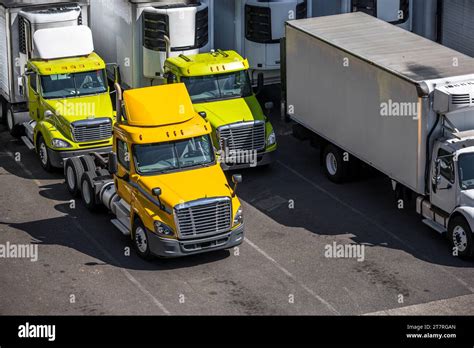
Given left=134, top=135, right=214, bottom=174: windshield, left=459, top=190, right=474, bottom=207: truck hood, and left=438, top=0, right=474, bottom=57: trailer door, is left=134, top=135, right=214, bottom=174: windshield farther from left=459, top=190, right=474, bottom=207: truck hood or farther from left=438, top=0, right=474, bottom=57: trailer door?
left=438, top=0, right=474, bottom=57: trailer door

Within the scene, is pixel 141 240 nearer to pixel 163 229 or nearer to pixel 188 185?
pixel 163 229

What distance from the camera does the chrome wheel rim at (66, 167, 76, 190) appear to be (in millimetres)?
30078

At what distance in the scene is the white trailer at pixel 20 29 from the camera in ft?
109

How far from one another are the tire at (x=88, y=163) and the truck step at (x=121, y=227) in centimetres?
209

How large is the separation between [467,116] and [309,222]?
4.48 m

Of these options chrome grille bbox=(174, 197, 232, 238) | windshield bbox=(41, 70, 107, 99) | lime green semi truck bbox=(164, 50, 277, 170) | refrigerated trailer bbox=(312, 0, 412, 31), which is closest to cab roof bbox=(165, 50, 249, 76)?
lime green semi truck bbox=(164, 50, 277, 170)

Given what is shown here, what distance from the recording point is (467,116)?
1070 inches

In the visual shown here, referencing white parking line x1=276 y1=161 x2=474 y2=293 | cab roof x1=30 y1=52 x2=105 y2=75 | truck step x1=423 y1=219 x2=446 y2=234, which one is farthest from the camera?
cab roof x1=30 y1=52 x2=105 y2=75

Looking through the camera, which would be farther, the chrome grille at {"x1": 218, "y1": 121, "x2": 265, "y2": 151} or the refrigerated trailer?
the refrigerated trailer

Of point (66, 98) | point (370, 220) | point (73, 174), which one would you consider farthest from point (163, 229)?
point (66, 98)

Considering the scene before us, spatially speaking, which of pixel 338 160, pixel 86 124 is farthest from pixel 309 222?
pixel 86 124

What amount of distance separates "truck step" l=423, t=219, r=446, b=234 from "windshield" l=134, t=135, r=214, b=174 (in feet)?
16.7

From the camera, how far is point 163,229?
25797mm

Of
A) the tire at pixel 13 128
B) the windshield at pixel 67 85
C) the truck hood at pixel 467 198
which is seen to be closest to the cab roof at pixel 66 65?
→ the windshield at pixel 67 85
